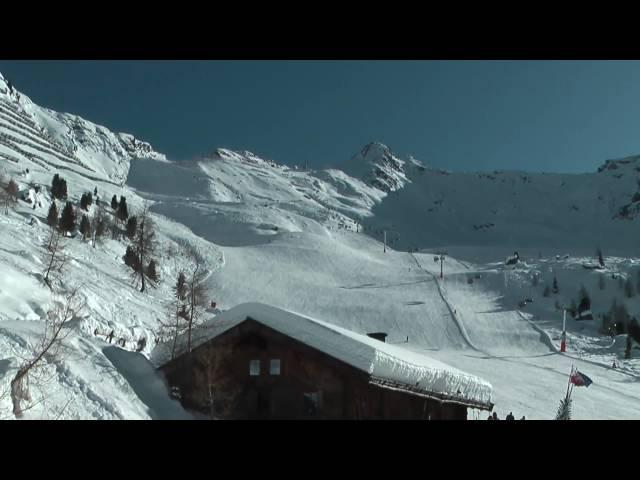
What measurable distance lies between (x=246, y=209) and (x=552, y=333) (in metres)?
95.4

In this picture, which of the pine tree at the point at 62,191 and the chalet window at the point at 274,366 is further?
the pine tree at the point at 62,191

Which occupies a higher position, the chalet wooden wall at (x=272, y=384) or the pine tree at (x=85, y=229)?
the pine tree at (x=85, y=229)

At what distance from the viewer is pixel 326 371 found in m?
17.5

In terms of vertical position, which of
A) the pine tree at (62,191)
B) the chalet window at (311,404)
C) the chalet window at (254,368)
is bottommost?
the chalet window at (311,404)

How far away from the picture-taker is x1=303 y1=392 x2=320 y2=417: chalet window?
17572 mm

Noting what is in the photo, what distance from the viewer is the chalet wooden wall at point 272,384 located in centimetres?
1706

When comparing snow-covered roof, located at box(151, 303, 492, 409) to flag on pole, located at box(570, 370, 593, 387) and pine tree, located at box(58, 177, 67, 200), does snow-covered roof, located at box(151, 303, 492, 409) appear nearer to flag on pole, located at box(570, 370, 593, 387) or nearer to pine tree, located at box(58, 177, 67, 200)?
flag on pole, located at box(570, 370, 593, 387)

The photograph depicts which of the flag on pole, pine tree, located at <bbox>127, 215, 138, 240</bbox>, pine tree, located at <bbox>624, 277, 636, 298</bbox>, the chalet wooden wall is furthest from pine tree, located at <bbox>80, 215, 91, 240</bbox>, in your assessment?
pine tree, located at <bbox>624, 277, 636, 298</bbox>

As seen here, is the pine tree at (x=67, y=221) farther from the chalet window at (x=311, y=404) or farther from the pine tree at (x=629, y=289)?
the pine tree at (x=629, y=289)

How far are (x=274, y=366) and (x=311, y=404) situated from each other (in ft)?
5.21

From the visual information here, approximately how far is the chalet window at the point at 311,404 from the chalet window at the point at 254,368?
1621 millimetres

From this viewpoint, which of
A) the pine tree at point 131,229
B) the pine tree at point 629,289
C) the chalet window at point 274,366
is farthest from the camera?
the pine tree at point 629,289

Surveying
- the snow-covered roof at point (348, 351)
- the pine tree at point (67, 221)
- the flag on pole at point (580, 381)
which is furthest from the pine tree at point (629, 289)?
the snow-covered roof at point (348, 351)

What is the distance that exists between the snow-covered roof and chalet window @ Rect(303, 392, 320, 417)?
61.0 inches
